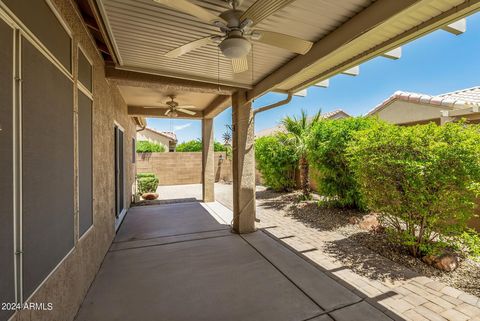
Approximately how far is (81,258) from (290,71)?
12.9 feet

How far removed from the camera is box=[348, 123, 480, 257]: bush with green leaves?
312cm

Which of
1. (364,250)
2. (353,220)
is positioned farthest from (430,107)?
(364,250)

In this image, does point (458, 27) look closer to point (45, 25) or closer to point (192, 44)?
point (192, 44)

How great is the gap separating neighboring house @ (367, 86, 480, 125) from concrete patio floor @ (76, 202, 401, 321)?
513 cm

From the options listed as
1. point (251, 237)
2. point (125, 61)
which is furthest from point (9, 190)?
point (251, 237)

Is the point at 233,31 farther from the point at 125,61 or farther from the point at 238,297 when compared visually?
the point at 238,297

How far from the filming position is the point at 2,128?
127 centimetres

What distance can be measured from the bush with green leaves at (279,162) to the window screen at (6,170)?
320 inches

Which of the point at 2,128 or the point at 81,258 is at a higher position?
the point at 2,128

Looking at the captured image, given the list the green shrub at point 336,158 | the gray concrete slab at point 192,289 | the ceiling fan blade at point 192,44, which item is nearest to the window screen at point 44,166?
the gray concrete slab at point 192,289

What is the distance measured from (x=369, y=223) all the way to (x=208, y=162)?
5.62 metres

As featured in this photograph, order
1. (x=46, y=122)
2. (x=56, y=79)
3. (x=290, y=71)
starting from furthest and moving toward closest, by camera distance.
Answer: (x=290, y=71), (x=56, y=79), (x=46, y=122)

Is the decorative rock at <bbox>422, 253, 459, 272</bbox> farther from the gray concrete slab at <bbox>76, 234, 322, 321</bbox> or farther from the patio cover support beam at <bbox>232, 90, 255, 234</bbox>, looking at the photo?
the patio cover support beam at <bbox>232, 90, 255, 234</bbox>

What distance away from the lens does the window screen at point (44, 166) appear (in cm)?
151
